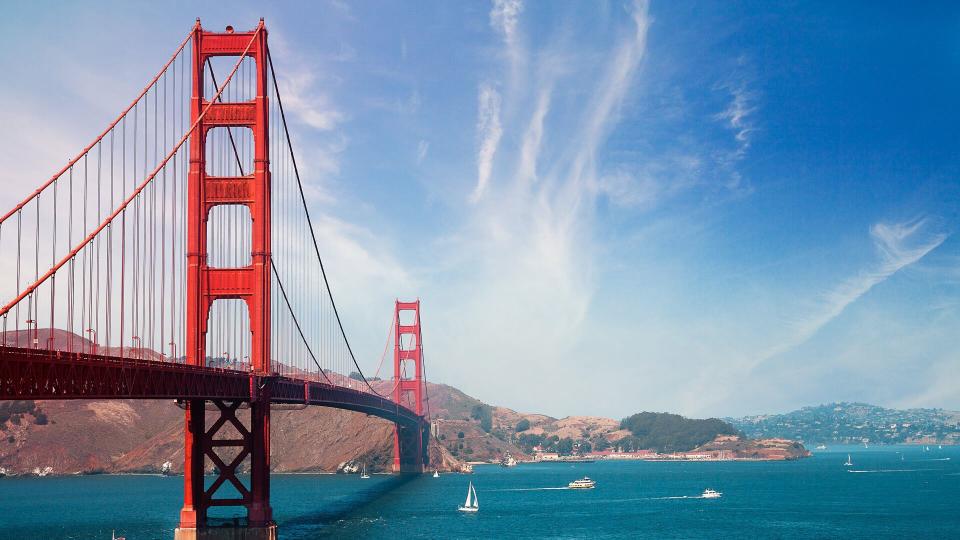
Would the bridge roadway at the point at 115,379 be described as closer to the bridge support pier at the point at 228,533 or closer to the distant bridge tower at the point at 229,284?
the distant bridge tower at the point at 229,284

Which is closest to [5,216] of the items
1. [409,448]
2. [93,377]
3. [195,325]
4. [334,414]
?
[93,377]

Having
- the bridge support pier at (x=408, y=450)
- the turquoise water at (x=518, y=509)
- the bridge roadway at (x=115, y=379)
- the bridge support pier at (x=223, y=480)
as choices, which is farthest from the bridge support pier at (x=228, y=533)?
the bridge support pier at (x=408, y=450)

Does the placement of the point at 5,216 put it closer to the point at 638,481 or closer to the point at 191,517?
the point at 191,517

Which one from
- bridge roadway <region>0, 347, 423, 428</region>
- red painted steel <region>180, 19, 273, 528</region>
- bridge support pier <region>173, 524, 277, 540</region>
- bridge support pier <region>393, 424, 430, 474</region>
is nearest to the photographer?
bridge roadway <region>0, 347, 423, 428</region>

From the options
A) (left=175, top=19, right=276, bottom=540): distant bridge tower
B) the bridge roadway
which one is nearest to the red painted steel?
(left=175, top=19, right=276, bottom=540): distant bridge tower

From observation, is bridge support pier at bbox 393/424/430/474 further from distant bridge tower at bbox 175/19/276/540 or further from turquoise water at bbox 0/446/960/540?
distant bridge tower at bbox 175/19/276/540

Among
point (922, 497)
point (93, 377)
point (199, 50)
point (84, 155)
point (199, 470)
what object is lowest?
point (922, 497)

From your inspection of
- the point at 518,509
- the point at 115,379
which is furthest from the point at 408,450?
the point at 115,379
